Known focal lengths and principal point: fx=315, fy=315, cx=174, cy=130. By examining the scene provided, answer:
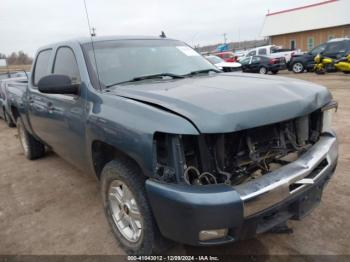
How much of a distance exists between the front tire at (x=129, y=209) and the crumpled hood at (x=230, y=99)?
1.86 feet

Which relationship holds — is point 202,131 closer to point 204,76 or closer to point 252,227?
point 252,227

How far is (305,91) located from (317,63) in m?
15.7

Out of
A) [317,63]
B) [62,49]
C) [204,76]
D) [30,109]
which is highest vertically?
[62,49]

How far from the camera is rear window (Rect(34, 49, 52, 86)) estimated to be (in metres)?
3.92

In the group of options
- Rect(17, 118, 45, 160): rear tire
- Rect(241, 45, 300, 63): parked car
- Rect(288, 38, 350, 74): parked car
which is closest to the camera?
Rect(17, 118, 45, 160): rear tire

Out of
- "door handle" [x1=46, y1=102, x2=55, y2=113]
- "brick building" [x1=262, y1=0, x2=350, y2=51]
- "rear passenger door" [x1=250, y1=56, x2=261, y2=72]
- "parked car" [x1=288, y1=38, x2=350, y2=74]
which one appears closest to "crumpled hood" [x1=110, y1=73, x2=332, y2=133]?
"door handle" [x1=46, y1=102, x2=55, y2=113]

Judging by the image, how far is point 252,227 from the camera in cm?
201

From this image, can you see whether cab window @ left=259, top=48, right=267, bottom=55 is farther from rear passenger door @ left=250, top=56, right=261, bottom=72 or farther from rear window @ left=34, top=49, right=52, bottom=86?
rear window @ left=34, top=49, right=52, bottom=86

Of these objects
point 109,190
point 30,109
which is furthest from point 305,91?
point 30,109

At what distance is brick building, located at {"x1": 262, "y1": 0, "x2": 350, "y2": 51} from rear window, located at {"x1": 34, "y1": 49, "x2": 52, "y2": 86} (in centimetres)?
3332

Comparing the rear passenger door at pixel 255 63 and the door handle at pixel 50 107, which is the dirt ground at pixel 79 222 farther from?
the rear passenger door at pixel 255 63

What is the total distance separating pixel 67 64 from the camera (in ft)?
11.0

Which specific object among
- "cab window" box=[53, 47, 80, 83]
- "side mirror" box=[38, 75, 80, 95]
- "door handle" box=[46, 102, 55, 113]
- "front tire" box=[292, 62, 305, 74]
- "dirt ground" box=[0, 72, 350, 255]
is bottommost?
"front tire" box=[292, 62, 305, 74]

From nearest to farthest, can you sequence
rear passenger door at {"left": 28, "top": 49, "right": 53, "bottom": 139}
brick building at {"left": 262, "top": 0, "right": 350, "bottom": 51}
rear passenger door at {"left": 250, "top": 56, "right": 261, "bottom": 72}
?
rear passenger door at {"left": 28, "top": 49, "right": 53, "bottom": 139} → rear passenger door at {"left": 250, "top": 56, "right": 261, "bottom": 72} → brick building at {"left": 262, "top": 0, "right": 350, "bottom": 51}
